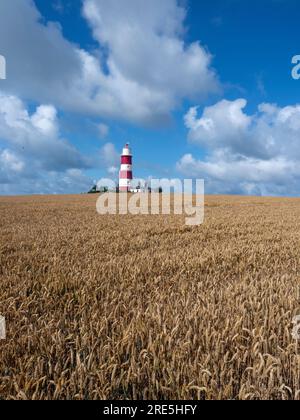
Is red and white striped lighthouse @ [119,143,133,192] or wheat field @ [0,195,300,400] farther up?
red and white striped lighthouse @ [119,143,133,192]

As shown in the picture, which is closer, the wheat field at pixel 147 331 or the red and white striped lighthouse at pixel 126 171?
the wheat field at pixel 147 331

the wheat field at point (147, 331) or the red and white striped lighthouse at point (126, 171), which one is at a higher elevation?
the red and white striped lighthouse at point (126, 171)

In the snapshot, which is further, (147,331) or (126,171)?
(126,171)

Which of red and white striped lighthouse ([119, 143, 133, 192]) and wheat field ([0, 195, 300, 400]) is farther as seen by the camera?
red and white striped lighthouse ([119, 143, 133, 192])

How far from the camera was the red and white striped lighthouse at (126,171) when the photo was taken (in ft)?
262

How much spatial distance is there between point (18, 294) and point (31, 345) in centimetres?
181

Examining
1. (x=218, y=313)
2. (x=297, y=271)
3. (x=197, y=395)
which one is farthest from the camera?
(x=297, y=271)

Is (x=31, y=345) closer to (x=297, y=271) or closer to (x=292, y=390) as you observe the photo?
(x=292, y=390)

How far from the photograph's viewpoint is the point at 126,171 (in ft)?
264

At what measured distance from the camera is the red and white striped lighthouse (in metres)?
79.9

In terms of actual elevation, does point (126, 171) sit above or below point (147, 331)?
above
